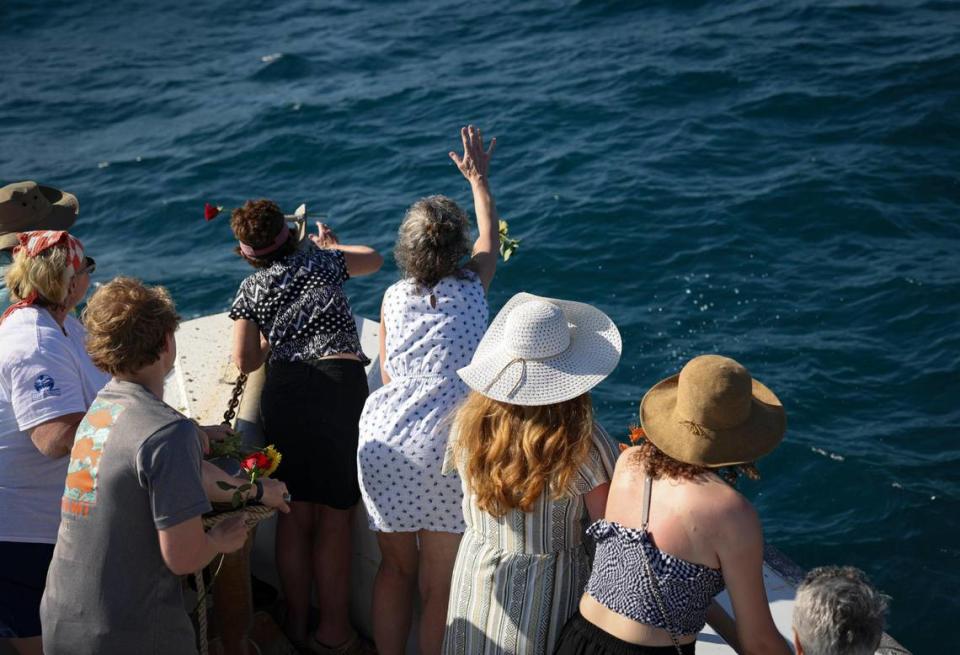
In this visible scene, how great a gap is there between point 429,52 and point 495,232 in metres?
11.3

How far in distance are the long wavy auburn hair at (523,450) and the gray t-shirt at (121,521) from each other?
78 centimetres

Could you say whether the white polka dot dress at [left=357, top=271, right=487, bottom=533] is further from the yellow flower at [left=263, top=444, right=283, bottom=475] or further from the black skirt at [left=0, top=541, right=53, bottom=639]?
the black skirt at [left=0, top=541, right=53, bottom=639]

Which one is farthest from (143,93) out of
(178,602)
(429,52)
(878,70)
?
(178,602)

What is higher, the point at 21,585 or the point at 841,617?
the point at 841,617

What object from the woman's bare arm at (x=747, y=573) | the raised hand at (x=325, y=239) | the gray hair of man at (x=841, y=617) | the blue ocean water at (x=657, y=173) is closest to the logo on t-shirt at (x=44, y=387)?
the raised hand at (x=325, y=239)

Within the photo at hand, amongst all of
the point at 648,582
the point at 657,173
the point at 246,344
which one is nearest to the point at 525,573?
the point at 648,582

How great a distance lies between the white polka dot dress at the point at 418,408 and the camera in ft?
11.6

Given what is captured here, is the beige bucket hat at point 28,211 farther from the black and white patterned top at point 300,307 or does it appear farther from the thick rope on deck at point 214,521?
the thick rope on deck at point 214,521

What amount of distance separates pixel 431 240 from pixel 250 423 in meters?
1.21

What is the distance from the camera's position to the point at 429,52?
14.8 meters

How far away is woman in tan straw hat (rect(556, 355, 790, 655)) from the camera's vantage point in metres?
2.72

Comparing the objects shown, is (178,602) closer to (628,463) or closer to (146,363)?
(146,363)

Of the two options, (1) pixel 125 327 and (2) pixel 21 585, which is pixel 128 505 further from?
(2) pixel 21 585

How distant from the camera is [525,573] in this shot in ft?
10.3
